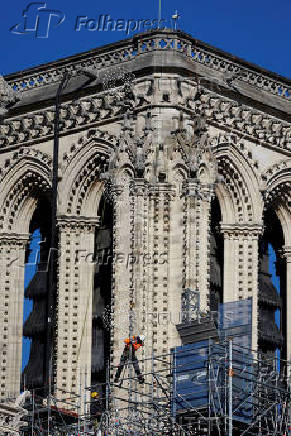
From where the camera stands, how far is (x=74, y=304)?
60438 mm

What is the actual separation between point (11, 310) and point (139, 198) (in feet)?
21.6

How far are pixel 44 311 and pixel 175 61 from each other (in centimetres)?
770

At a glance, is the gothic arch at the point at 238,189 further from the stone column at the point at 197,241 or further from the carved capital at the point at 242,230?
the stone column at the point at 197,241

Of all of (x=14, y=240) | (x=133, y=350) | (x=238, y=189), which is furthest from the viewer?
(x=14, y=240)

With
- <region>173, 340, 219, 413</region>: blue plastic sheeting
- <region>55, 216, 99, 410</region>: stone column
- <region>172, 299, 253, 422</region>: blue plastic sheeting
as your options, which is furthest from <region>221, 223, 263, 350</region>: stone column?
<region>173, 340, 219, 413</region>: blue plastic sheeting

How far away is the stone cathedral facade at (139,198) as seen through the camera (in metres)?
57.8

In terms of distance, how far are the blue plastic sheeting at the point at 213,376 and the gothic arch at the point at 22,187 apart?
8018 millimetres

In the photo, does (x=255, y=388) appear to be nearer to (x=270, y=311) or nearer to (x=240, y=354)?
(x=240, y=354)

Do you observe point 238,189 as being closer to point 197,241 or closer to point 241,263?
point 241,263

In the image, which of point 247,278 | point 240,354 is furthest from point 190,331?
point 247,278

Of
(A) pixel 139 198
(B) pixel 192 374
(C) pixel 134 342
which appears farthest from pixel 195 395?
(A) pixel 139 198

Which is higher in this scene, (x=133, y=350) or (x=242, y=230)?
(x=242, y=230)

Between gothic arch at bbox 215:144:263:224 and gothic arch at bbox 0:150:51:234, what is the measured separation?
4.56 metres

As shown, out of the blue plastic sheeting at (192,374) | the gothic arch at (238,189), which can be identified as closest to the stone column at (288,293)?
the gothic arch at (238,189)
